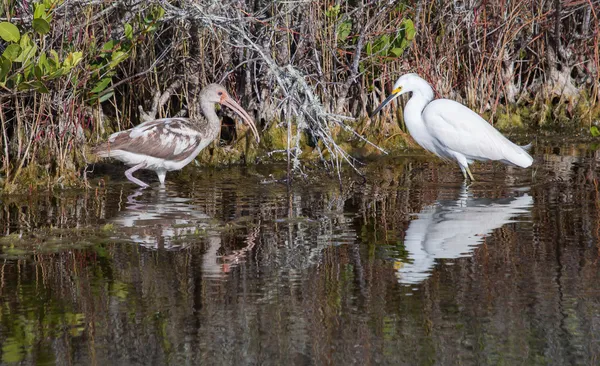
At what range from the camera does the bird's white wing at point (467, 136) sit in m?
10.4

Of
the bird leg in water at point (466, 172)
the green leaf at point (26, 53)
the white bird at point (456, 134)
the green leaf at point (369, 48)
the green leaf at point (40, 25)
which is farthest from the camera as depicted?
the green leaf at point (369, 48)

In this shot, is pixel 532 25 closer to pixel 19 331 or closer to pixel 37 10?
pixel 37 10

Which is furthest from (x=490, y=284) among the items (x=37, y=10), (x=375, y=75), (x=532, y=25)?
(x=532, y=25)

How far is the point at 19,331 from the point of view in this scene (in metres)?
5.21

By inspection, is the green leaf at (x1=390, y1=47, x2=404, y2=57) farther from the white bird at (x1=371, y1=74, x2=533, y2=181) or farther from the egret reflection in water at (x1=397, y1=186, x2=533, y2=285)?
the egret reflection in water at (x1=397, y1=186, x2=533, y2=285)

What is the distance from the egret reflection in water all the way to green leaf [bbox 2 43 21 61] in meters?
3.79

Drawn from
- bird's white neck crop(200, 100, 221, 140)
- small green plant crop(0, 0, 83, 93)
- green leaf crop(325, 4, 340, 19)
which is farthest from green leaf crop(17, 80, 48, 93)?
green leaf crop(325, 4, 340, 19)

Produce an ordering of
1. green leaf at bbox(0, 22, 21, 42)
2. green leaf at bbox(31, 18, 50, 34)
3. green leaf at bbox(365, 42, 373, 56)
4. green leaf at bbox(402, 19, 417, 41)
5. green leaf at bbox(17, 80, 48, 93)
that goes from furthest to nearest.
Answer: green leaf at bbox(365, 42, 373, 56)
green leaf at bbox(402, 19, 417, 41)
green leaf at bbox(17, 80, 48, 93)
green leaf at bbox(31, 18, 50, 34)
green leaf at bbox(0, 22, 21, 42)

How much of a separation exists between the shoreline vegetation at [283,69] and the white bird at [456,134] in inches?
22.3

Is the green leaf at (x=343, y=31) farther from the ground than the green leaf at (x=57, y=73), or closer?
farther from the ground

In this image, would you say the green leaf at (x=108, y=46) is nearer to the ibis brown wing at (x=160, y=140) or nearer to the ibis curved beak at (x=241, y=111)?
the ibis brown wing at (x=160, y=140)

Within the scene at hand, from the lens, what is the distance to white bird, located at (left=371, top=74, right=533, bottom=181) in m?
10.4

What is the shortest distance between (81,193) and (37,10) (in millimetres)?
1988

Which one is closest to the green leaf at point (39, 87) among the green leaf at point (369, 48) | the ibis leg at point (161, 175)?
the ibis leg at point (161, 175)
